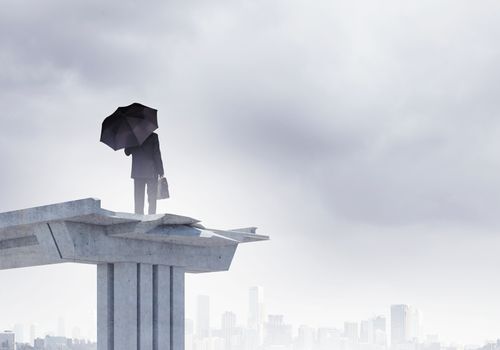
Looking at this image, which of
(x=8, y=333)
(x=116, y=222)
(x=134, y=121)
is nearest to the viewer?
(x=116, y=222)

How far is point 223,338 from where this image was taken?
19275cm

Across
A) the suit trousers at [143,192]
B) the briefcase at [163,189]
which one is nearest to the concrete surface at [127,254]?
the suit trousers at [143,192]

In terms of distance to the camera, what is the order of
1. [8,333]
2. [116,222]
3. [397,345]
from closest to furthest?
1. [116,222]
2. [8,333]
3. [397,345]

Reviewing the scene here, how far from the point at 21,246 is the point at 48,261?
0.79m

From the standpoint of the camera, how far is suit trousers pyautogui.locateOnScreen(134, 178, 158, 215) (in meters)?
23.2

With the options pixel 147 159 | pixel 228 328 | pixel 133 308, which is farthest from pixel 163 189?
pixel 228 328

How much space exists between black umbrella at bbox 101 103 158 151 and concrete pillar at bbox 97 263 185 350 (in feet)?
9.25

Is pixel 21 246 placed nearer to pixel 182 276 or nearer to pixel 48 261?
pixel 48 261

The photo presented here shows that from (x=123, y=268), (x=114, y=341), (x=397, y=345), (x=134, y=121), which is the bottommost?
(x=397, y=345)

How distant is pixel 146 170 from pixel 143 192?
54 cm

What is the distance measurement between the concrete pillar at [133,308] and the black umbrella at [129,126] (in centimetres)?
282

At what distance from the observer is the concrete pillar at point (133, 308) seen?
2267 centimetres

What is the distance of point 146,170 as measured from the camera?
23250 mm

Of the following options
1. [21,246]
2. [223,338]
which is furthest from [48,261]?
[223,338]
